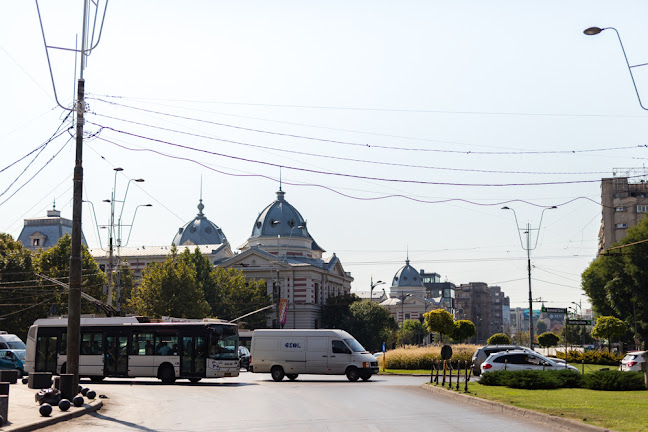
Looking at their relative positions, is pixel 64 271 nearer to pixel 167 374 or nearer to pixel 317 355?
pixel 167 374

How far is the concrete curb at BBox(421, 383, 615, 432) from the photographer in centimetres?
1498

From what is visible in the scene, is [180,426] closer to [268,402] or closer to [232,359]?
[268,402]

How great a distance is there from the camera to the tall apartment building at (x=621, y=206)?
106 metres

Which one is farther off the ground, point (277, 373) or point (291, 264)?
point (291, 264)

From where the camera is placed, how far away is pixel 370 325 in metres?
109

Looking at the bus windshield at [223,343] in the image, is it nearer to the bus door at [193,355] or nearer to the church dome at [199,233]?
the bus door at [193,355]

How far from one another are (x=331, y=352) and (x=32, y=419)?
73.0ft

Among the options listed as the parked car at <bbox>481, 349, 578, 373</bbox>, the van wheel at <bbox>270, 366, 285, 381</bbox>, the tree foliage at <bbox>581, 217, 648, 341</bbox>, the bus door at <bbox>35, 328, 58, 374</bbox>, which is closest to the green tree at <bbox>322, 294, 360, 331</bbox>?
the tree foliage at <bbox>581, 217, 648, 341</bbox>

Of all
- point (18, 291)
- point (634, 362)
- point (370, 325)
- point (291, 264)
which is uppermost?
point (291, 264)

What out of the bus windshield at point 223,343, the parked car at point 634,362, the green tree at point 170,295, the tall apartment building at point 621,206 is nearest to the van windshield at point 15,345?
the bus windshield at point 223,343

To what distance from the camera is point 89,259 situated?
67312mm

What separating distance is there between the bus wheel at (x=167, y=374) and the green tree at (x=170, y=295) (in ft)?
113

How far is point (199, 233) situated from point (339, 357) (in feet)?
346

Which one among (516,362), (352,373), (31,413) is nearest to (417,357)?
(352,373)
